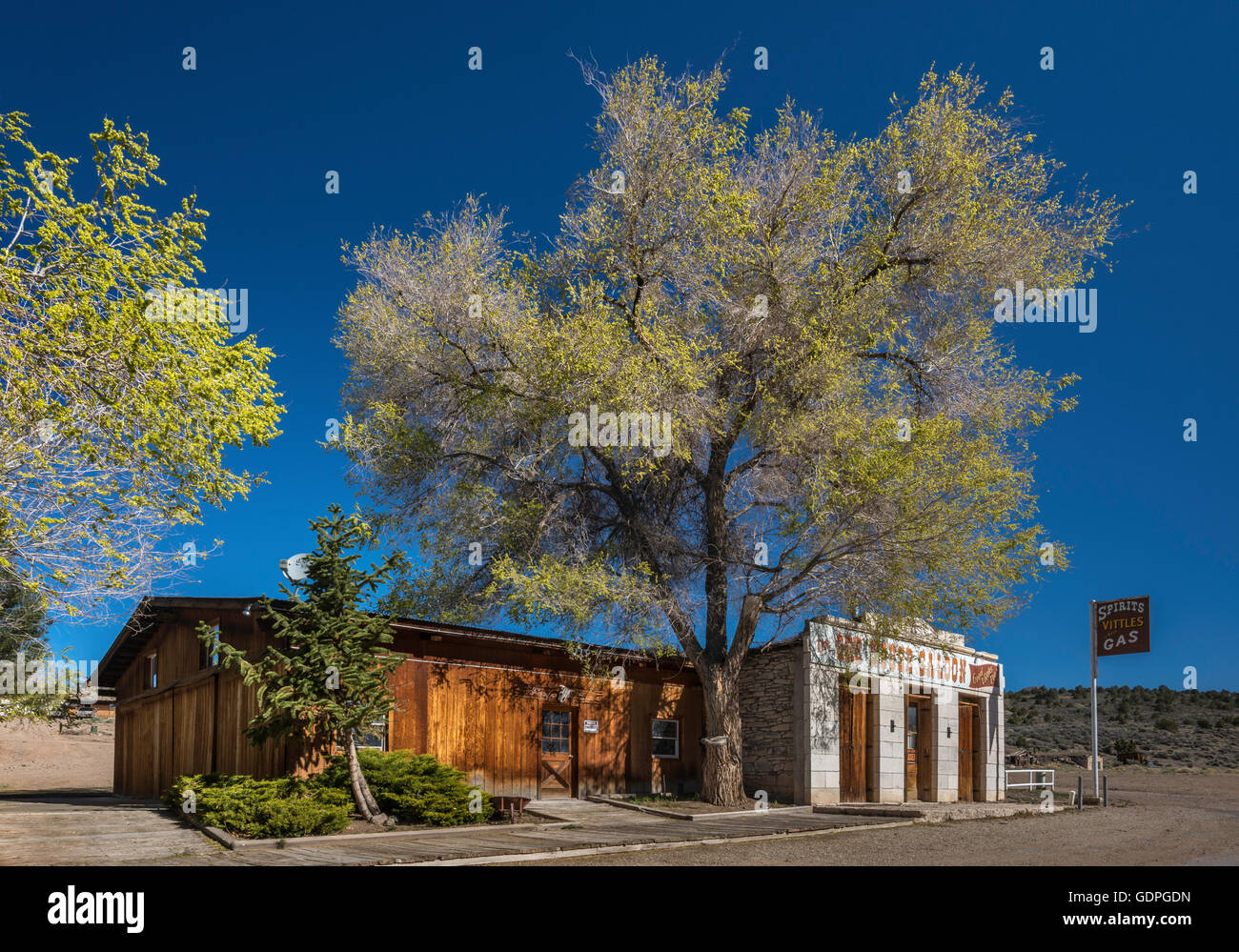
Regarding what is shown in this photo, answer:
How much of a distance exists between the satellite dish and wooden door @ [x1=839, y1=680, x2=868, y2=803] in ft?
40.5

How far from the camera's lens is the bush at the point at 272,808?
530 inches

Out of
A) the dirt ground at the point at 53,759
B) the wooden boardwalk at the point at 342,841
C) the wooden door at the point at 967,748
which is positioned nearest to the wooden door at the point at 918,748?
the wooden door at the point at 967,748

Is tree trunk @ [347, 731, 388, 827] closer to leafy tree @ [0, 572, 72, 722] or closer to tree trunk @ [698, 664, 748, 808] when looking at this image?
tree trunk @ [698, 664, 748, 808]

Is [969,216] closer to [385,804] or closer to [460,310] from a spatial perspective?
[460,310]

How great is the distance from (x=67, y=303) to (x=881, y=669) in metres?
18.0

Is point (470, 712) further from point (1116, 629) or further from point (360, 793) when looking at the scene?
point (1116, 629)

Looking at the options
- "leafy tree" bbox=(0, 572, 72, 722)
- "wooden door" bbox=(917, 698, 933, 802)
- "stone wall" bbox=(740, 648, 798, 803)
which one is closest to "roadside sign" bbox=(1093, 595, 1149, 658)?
"wooden door" bbox=(917, 698, 933, 802)

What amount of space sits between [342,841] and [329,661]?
259 centimetres

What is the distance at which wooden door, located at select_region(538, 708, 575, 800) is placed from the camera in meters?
20.0

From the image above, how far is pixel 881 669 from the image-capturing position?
2320 cm

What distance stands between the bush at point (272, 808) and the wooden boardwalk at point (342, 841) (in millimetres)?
411

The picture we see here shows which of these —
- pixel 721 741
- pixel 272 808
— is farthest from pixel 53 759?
pixel 272 808
